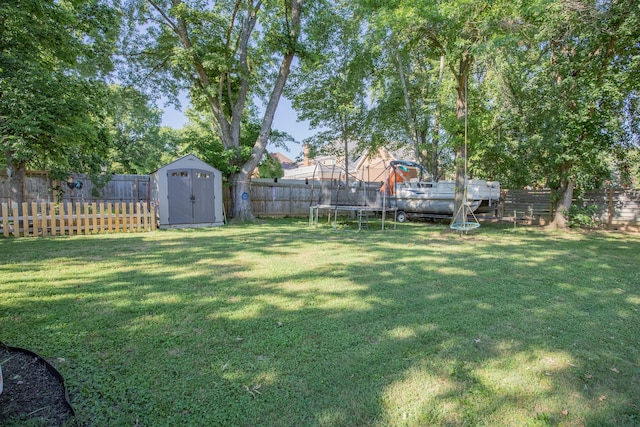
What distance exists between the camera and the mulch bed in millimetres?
1776

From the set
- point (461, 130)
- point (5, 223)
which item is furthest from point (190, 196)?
point (461, 130)

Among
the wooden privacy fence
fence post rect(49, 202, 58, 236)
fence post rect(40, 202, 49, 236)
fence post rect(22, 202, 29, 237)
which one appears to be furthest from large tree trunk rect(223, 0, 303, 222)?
fence post rect(22, 202, 29, 237)

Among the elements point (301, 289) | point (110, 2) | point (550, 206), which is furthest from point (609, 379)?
point (110, 2)

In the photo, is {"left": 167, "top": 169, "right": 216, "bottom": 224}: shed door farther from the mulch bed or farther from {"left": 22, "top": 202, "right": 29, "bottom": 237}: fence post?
the mulch bed

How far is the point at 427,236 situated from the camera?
31.3ft

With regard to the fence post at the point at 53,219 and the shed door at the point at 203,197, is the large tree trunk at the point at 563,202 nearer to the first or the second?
the shed door at the point at 203,197

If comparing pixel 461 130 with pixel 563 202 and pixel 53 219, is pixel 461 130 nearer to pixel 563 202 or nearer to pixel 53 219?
pixel 563 202

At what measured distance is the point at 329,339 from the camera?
278 centimetres

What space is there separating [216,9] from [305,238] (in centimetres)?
1070

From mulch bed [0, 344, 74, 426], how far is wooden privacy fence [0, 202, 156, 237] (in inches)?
309

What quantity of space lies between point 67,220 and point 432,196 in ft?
42.1

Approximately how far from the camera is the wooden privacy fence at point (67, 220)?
27.0 ft

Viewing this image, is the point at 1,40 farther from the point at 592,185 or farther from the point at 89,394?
the point at 592,185

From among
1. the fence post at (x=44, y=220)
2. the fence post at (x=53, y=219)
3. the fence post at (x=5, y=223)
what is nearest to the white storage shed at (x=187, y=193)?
the fence post at (x=53, y=219)
